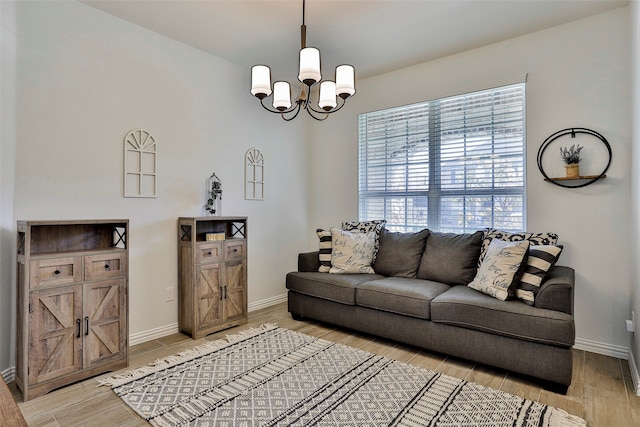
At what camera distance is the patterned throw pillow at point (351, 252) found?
352 cm

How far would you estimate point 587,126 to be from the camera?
2.87 metres

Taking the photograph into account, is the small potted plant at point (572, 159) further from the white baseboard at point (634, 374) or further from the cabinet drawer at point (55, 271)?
the cabinet drawer at point (55, 271)

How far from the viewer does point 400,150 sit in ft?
13.1

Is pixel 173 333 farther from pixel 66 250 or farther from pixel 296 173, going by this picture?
pixel 296 173

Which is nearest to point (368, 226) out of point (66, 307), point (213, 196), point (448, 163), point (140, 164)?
point (448, 163)

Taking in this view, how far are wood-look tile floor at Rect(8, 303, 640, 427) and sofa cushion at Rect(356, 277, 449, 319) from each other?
0.34 m

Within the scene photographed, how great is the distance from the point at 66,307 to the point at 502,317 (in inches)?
114

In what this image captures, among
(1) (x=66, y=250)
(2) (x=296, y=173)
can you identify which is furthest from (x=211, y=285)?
(2) (x=296, y=173)

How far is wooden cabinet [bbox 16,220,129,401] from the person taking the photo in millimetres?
2113

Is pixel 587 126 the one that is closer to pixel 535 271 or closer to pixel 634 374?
pixel 535 271

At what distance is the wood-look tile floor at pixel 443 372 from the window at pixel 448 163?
4.24 ft

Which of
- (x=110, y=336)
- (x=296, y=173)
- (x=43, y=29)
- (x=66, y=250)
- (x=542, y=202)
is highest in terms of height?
(x=43, y=29)

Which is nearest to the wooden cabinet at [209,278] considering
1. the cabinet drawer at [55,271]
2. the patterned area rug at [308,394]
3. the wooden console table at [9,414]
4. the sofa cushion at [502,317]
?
the patterned area rug at [308,394]

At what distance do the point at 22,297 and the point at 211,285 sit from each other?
4.43ft
